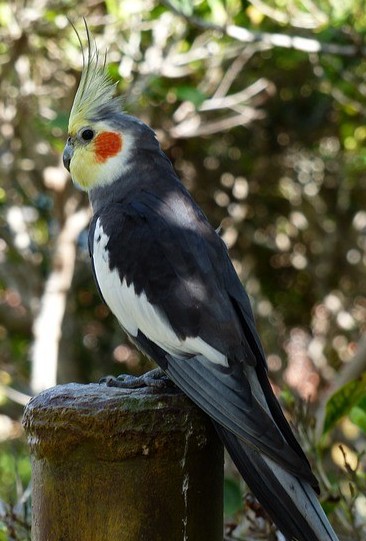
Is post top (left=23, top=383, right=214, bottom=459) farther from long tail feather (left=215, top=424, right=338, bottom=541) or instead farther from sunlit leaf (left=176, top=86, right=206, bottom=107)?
sunlit leaf (left=176, top=86, right=206, bottom=107)

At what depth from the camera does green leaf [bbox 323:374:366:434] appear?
3158 millimetres

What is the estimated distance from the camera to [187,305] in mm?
2623

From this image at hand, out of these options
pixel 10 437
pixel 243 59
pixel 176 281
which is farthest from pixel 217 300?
pixel 10 437

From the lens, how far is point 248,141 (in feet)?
21.5

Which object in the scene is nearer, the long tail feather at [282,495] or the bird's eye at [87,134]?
the long tail feather at [282,495]

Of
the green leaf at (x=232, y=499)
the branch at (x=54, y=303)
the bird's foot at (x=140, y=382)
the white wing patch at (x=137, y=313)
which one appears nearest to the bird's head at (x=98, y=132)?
the white wing patch at (x=137, y=313)

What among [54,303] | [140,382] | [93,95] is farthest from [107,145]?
[54,303]

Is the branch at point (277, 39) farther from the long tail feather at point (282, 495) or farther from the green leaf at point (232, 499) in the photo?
the long tail feather at point (282, 495)

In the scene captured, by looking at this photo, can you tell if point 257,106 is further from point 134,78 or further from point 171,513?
point 171,513

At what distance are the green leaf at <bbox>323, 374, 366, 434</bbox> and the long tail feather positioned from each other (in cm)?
96

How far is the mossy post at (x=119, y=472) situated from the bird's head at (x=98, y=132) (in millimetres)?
1301

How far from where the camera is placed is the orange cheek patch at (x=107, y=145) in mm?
3311

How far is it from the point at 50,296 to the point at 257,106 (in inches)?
76.5

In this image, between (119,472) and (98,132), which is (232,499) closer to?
(119,472)
